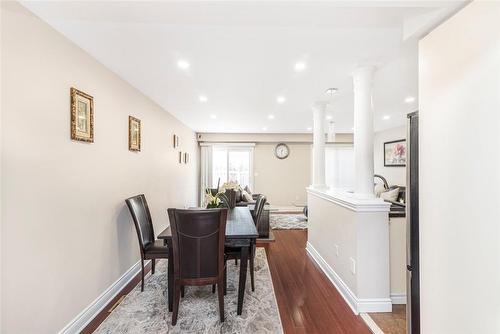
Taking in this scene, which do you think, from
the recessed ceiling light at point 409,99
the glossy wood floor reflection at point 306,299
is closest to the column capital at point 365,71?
the recessed ceiling light at point 409,99

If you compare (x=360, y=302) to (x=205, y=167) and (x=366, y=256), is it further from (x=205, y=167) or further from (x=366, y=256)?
(x=205, y=167)

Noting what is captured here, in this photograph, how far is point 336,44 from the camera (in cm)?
199

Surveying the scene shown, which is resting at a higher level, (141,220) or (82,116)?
(82,116)

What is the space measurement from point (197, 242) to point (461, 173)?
71.4 inches

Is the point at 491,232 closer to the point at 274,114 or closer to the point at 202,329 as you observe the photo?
the point at 202,329

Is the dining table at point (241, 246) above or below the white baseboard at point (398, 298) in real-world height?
above

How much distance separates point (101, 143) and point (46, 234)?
3.25 feet

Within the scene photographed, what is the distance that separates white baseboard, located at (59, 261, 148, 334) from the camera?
75.6 inches

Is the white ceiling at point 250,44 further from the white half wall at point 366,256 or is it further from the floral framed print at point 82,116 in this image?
the white half wall at point 366,256

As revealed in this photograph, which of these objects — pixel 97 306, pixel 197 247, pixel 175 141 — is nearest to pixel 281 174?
pixel 175 141

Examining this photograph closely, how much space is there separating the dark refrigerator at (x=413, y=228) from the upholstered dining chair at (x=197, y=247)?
1.34 m

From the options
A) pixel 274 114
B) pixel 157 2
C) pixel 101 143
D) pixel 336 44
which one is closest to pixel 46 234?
pixel 101 143

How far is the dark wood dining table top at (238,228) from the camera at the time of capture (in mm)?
2154

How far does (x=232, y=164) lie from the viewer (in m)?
7.75
